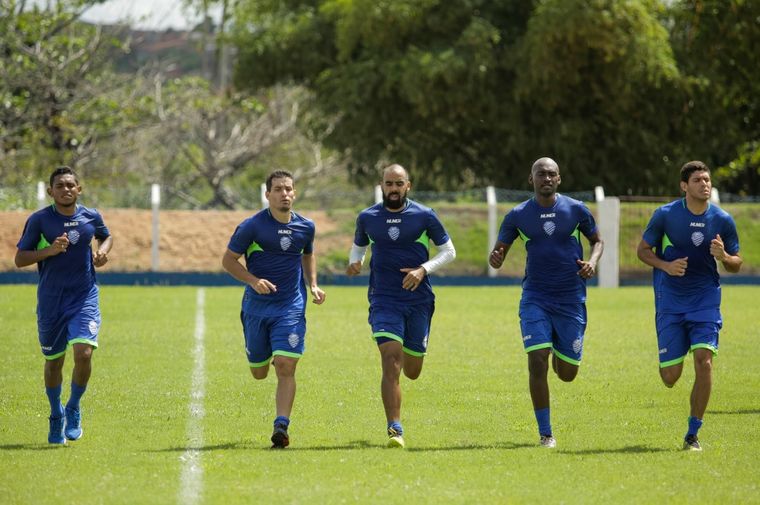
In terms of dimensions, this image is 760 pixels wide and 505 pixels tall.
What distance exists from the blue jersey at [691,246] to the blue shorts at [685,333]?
0.19 feet

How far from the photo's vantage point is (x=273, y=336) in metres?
9.95

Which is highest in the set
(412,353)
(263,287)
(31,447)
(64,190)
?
(64,190)

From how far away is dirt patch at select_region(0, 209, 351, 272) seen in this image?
32.7 meters

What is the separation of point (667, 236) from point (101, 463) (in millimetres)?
4362

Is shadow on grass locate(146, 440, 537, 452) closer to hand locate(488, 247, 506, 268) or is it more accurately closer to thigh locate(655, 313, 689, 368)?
thigh locate(655, 313, 689, 368)

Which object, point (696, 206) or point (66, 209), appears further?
point (66, 209)

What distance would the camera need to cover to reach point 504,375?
14.4 metres

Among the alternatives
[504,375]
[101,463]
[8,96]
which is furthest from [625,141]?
[101,463]

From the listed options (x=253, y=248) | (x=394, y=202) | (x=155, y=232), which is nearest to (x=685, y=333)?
(x=394, y=202)

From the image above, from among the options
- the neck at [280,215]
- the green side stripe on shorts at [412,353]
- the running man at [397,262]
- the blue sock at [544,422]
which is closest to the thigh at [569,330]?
the blue sock at [544,422]

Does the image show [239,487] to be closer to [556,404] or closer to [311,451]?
[311,451]

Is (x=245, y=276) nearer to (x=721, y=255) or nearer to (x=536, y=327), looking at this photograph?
(x=536, y=327)

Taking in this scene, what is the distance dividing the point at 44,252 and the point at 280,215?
5.71 feet

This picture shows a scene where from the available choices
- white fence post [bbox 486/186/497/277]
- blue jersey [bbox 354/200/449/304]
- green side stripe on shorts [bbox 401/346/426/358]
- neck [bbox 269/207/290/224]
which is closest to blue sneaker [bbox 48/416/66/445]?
neck [bbox 269/207/290/224]
